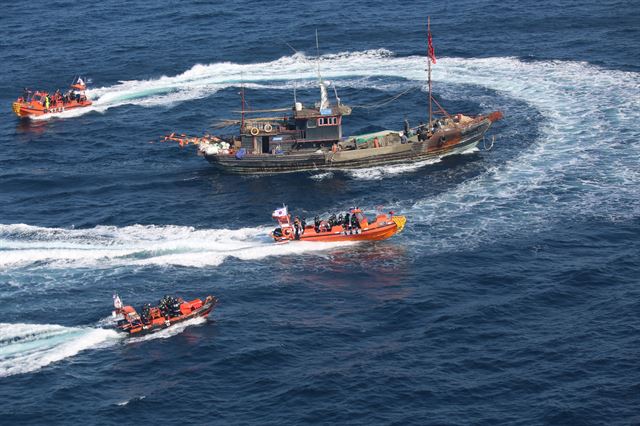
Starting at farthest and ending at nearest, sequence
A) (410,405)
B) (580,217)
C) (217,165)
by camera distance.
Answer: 1. (217,165)
2. (580,217)
3. (410,405)

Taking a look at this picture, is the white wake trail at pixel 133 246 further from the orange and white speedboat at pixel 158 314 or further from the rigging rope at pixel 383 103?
the rigging rope at pixel 383 103

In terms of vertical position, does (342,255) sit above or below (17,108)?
below

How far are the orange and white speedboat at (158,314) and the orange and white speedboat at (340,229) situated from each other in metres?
17.8

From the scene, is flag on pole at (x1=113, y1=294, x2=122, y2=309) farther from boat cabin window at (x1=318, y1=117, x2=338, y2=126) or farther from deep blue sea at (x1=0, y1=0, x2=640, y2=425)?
boat cabin window at (x1=318, y1=117, x2=338, y2=126)

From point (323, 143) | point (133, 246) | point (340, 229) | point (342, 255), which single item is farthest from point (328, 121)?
point (133, 246)

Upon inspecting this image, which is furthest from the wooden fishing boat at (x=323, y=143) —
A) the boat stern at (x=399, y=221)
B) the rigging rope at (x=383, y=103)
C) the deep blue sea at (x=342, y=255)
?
the boat stern at (x=399, y=221)

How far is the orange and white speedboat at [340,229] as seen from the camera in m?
117

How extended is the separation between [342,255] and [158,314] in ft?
79.1

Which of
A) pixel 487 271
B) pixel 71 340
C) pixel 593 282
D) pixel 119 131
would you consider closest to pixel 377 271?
pixel 487 271

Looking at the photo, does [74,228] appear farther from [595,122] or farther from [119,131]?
[595,122]

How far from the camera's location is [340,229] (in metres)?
117

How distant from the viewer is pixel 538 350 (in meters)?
94.1

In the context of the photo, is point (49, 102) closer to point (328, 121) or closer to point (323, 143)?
point (323, 143)

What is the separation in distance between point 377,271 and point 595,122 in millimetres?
53991
